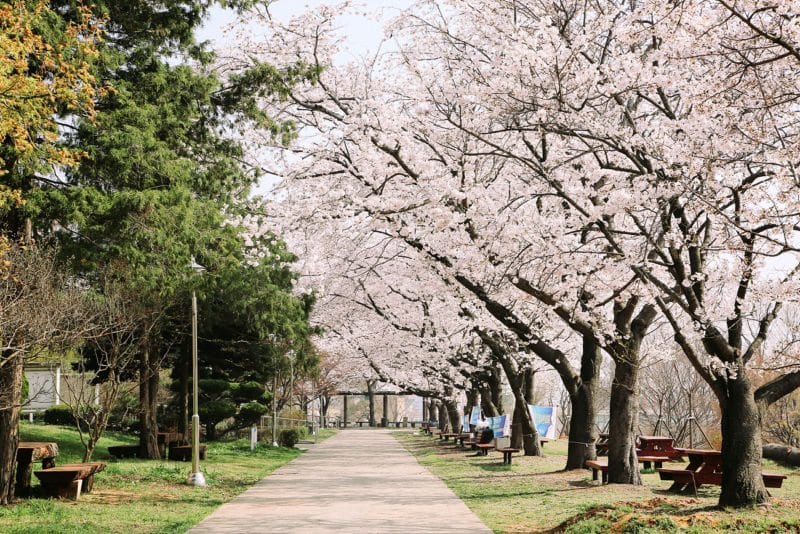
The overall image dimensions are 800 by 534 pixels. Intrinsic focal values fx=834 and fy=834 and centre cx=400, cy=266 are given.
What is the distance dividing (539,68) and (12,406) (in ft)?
26.5

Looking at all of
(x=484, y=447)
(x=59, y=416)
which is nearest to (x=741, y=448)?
(x=484, y=447)

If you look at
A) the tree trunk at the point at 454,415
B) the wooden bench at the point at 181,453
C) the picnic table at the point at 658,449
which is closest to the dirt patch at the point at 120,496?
the wooden bench at the point at 181,453

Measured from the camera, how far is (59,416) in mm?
28688

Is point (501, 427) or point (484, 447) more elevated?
point (501, 427)

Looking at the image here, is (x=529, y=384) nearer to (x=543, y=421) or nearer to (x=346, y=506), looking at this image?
(x=543, y=421)

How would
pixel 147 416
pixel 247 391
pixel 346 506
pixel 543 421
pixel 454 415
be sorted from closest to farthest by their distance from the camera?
pixel 346 506
pixel 147 416
pixel 543 421
pixel 247 391
pixel 454 415

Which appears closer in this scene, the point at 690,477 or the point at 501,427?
the point at 690,477

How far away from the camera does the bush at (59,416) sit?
28.5 meters

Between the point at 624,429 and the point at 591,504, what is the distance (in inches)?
136

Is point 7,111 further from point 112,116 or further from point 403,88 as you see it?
point 403,88

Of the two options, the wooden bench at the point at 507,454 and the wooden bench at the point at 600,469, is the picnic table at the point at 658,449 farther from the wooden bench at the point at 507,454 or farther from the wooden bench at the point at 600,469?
the wooden bench at the point at 600,469

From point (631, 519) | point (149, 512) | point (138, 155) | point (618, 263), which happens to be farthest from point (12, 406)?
point (618, 263)

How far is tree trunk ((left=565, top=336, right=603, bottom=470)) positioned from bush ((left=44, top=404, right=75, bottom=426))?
18484mm

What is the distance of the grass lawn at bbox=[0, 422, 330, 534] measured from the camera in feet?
31.9
